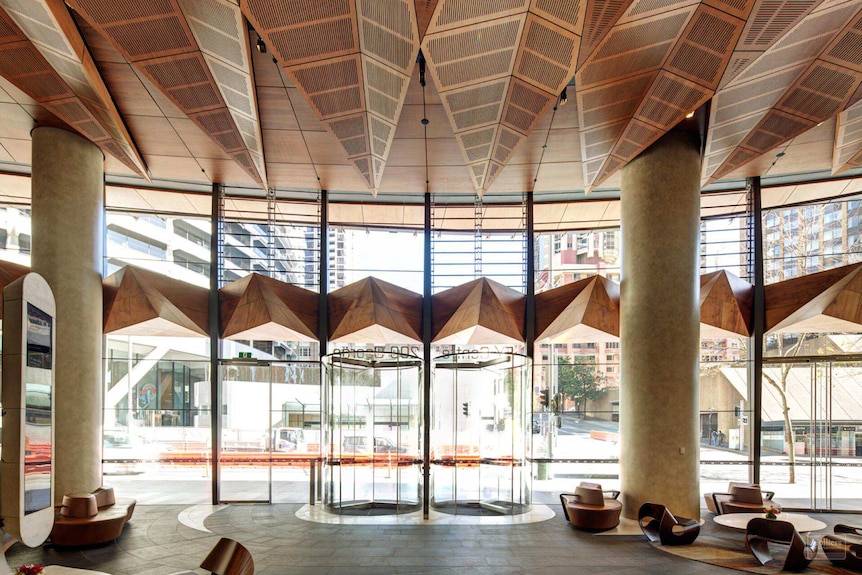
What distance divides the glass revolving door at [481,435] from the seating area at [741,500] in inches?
150

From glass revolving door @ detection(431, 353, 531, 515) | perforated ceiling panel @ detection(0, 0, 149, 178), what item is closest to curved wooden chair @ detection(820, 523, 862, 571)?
glass revolving door @ detection(431, 353, 531, 515)

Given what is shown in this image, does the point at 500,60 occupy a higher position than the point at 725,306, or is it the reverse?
the point at 500,60

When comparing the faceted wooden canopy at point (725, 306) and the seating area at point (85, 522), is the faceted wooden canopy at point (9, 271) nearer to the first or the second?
the seating area at point (85, 522)

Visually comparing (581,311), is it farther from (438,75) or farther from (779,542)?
(438,75)

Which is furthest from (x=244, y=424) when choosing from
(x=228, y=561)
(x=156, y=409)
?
(x=228, y=561)

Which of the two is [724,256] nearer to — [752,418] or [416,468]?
[752,418]

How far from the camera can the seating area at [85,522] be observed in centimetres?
1025

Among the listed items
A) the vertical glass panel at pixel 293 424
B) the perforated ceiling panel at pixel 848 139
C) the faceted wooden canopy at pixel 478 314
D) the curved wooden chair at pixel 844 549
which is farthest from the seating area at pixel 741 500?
the vertical glass panel at pixel 293 424

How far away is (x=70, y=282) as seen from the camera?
40.5 feet

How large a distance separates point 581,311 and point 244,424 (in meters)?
8.39

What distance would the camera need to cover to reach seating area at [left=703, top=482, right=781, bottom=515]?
39.3 feet

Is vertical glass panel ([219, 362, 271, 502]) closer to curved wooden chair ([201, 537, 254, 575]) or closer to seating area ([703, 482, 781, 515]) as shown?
curved wooden chair ([201, 537, 254, 575])

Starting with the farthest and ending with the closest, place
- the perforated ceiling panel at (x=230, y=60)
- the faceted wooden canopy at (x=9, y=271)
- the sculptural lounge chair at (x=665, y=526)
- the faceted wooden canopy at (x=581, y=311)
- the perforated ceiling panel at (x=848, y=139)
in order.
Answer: the faceted wooden canopy at (x=581, y=311), the faceted wooden canopy at (x=9, y=271), the perforated ceiling panel at (x=848, y=139), the sculptural lounge chair at (x=665, y=526), the perforated ceiling panel at (x=230, y=60)

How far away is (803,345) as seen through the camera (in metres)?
15.0
